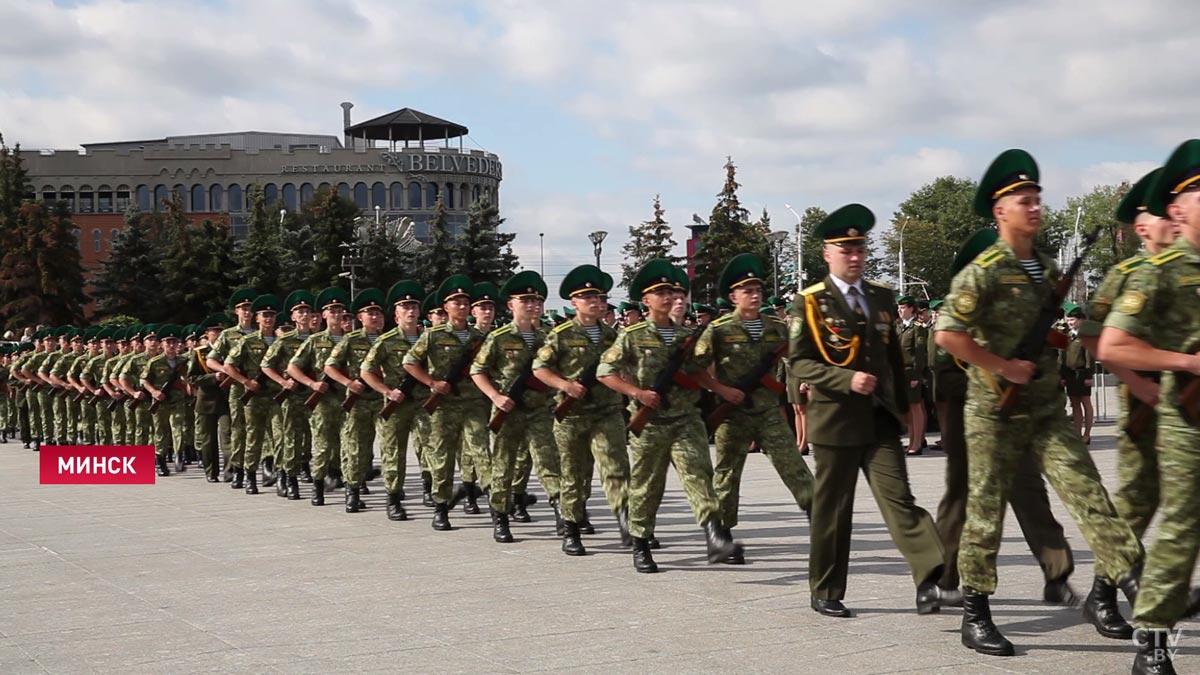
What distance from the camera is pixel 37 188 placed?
119 meters

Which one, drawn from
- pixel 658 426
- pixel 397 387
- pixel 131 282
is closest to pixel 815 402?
pixel 658 426

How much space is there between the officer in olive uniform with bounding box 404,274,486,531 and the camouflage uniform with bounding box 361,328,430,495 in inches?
27.0

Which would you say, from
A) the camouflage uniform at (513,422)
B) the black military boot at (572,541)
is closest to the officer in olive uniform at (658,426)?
the black military boot at (572,541)

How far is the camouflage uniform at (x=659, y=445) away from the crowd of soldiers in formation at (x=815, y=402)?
0.05 ft

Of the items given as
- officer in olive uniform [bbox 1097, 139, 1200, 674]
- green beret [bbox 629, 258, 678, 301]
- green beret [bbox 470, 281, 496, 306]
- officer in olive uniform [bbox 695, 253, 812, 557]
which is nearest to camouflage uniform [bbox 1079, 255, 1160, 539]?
officer in olive uniform [bbox 1097, 139, 1200, 674]

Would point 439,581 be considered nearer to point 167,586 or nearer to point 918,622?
point 167,586

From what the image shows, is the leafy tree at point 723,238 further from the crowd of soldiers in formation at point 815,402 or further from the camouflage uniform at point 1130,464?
the camouflage uniform at point 1130,464

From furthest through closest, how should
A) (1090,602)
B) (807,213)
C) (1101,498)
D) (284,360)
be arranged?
(807,213) → (284,360) → (1090,602) → (1101,498)

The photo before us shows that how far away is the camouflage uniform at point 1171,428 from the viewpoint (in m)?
Result: 5.68

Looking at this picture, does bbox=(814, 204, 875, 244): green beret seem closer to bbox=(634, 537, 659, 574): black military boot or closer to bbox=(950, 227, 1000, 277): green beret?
bbox=(950, 227, 1000, 277): green beret

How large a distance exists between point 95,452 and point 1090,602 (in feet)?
59.2

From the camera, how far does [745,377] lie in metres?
10.1

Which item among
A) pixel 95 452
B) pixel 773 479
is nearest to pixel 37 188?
pixel 95 452
